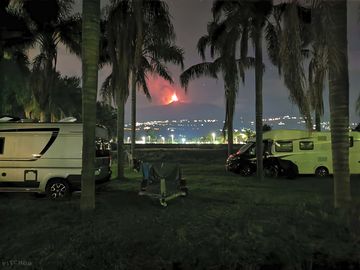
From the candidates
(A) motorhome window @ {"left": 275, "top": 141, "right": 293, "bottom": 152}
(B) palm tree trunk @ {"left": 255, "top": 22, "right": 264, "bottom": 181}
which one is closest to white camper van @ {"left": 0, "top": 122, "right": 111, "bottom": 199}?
(B) palm tree trunk @ {"left": 255, "top": 22, "right": 264, "bottom": 181}

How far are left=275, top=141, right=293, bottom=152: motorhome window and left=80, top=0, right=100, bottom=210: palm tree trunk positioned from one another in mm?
13333

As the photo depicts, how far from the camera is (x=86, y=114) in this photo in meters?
9.52

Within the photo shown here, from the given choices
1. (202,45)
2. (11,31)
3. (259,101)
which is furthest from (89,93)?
(202,45)

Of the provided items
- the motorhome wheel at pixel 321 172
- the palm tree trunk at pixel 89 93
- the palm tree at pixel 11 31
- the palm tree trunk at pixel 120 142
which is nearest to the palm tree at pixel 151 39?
the palm tree trunk at pixel 120 142

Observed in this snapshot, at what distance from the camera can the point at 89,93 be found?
9562 millimetres

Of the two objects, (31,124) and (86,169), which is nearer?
(86,169)

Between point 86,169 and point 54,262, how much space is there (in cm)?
344

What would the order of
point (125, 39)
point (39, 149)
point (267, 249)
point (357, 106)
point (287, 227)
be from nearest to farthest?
point (267, 249) < point (287, 227) < point (357, 106) < point (39, 149) < point (125, 39)

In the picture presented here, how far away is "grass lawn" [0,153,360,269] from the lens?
6.49 metres

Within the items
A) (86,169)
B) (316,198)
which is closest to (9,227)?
(86,169)

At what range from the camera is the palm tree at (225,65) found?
18.2m

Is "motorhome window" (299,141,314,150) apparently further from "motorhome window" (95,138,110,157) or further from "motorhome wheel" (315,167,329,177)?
"motorhome window" (95,138,110,157)

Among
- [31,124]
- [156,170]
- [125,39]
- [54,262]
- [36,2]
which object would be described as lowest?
[54,262]

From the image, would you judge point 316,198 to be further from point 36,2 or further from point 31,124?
point 36,2
